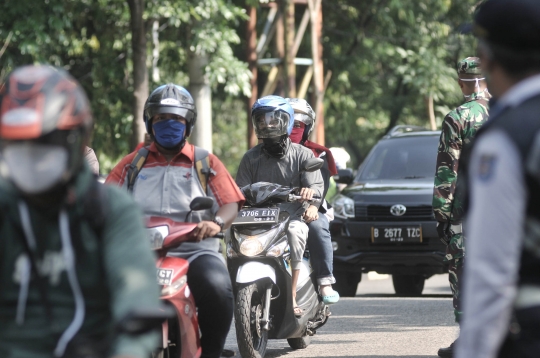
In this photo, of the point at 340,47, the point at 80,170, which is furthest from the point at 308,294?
the point at 340,47

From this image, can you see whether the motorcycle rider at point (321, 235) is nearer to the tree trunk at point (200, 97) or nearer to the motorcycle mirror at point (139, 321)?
the motorcycle mirror at point (139, 321)

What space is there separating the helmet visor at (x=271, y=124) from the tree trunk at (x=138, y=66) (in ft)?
29.4

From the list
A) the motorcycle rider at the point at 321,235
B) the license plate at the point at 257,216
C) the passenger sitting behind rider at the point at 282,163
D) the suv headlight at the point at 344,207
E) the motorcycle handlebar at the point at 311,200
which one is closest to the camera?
the license plate at the point at 257,216

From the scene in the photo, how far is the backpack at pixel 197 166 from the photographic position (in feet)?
20.6

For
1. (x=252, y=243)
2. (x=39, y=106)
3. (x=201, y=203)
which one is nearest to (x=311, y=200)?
(x=252, y=243)

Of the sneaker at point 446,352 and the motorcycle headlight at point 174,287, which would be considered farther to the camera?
the sneaker at point 446,352

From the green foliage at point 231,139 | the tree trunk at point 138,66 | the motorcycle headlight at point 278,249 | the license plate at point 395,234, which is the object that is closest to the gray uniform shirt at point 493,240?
the motorcycle headlight at point 278,249

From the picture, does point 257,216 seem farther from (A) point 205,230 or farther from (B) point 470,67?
(A) point 205,230

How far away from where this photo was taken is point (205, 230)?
5.89 meters

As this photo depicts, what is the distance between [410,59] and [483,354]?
22.8 m

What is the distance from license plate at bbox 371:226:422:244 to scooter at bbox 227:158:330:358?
16.7ft

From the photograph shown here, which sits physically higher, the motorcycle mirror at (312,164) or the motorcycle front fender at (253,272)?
the motorcycle mirror at (312,164)

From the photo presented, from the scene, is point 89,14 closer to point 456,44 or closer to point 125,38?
point 125,38

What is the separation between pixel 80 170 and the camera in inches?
128
